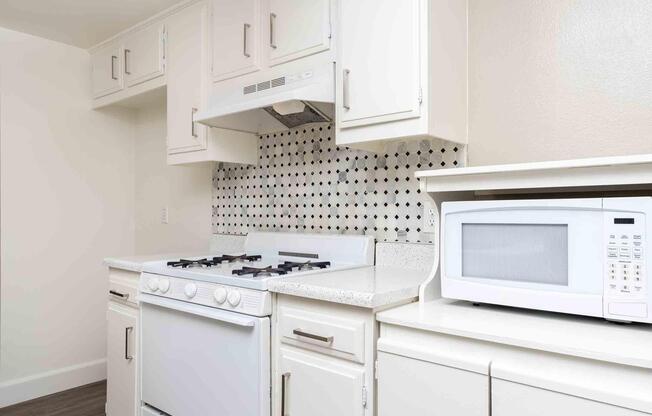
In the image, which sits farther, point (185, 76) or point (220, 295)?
point (185, 76)

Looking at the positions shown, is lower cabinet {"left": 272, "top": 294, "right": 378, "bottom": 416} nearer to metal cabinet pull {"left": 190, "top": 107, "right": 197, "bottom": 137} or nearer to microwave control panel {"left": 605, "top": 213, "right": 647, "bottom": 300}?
microwave control panel {"left": 605, "top": 213, "right": 647, "bottom": 300}

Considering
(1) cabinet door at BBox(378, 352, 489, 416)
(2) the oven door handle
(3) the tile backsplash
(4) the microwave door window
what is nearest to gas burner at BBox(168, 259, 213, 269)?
(2) the oven door handle

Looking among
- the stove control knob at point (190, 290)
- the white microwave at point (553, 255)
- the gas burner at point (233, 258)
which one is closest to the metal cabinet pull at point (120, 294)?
the gas burner at point (233, 258)

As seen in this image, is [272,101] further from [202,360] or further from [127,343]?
[127,343]

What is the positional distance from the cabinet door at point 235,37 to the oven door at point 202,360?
1117 millimetres

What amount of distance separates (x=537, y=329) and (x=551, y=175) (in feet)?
1.36

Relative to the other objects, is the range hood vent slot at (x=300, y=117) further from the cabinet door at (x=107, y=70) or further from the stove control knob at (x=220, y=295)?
the cabinet door at (x=107, y=70)

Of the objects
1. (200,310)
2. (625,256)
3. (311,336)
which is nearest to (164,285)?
(200,310)

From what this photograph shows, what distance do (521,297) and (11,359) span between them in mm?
2965

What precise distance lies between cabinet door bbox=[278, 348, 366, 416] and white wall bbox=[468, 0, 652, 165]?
947 mm

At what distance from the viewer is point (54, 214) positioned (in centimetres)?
297

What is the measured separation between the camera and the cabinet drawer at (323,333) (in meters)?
1.32

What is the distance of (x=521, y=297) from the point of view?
125 cm

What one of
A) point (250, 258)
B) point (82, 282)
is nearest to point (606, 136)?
point (250, 258)
